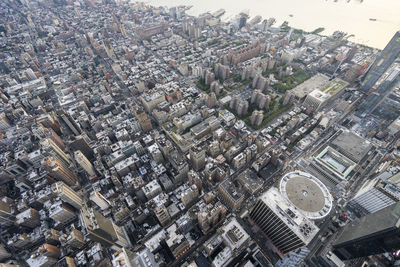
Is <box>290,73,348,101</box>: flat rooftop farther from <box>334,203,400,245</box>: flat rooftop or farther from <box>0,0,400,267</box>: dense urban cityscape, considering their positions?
<box>334,203,400,245</box>: flat rooftop

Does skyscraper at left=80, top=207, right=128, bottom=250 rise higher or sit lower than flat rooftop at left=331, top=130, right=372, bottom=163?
higher

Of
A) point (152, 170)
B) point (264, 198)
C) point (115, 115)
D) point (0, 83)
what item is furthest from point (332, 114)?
point (0, 83)

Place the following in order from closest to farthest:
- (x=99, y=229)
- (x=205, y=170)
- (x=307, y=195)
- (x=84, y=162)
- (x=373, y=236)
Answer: (x=373, y=236) < (x=99, y=229) < (x=307, y=195) < (x=205, y=170) < (x=84, y=162)

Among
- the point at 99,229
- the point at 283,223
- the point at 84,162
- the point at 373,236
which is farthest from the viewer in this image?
the point at 84,162

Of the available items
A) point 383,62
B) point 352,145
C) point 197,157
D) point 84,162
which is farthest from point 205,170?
point 383,62

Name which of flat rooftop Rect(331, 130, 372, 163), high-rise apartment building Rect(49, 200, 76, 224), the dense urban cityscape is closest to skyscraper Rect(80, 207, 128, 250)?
the dense urban cityscape

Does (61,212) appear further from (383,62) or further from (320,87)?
(383,62)

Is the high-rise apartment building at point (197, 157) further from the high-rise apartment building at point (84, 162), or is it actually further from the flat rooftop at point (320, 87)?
the flat rooftop at point (320, 87)
